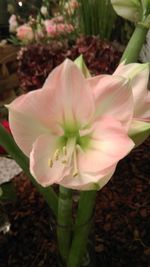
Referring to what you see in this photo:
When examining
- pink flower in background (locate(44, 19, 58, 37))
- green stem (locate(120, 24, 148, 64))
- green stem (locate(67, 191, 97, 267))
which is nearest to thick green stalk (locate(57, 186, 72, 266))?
green stem (locate(67, 191, 97, 267))

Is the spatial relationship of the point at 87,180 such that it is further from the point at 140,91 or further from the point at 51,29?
the point at 51,29

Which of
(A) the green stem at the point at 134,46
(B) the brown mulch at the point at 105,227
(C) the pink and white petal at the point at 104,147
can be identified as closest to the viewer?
(C) the pink and white petal at the point at 104,147

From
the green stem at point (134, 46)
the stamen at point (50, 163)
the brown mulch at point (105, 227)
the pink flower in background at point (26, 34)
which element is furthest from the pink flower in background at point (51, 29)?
the stamen at point (50, 163)

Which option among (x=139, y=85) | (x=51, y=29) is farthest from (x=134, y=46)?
(x=51, y=29)

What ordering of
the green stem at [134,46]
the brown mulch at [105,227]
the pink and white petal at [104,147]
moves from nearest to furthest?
the pink and white petal at [104,147], the green stem at [134,46], the brown mulch at [105,227]

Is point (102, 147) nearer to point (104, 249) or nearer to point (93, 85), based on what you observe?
point (93, 85)

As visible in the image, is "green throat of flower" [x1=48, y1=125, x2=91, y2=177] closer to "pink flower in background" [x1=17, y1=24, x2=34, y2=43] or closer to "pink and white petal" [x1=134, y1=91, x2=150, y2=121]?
"pink and white petal" [x1=134, y1=91, x2=150, y2=121]

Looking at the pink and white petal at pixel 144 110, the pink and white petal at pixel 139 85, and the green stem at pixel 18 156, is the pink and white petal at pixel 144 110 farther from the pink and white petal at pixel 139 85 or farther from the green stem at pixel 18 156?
the green stem at pixel 18 156
